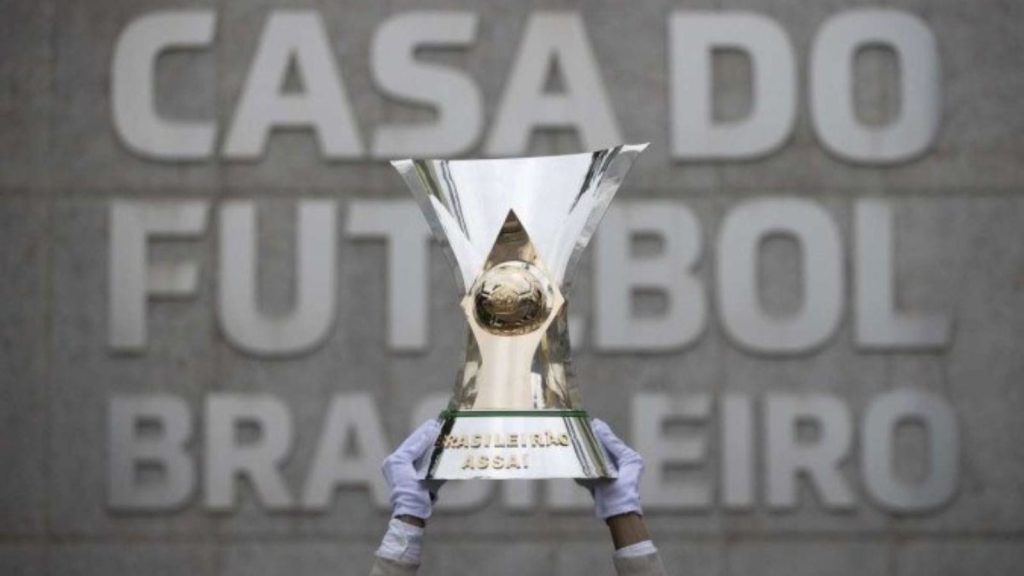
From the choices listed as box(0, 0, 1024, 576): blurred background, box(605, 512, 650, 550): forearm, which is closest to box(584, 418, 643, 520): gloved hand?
box(605, 512, 650, 550): forearm

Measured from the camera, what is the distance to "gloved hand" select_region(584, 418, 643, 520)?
5148 millimetres

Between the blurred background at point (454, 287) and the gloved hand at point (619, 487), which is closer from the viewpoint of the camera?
the gloved hand at point (619, 487)

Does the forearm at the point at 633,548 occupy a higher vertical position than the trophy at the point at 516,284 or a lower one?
lower

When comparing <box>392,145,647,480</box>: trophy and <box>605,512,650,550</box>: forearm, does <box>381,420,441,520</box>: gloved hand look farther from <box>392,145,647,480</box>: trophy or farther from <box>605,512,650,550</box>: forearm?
<box>605,512,650,550</box>: forearm

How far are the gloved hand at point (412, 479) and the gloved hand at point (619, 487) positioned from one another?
1.21ft

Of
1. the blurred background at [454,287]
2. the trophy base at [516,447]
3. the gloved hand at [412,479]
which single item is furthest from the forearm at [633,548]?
the blurred background at [454,287]

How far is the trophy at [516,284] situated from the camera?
516cm

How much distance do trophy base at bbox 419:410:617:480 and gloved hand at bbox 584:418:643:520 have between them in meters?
0.03

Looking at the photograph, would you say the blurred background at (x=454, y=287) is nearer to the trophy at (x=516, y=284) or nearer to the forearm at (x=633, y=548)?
the trophy at (x=516, y=284)

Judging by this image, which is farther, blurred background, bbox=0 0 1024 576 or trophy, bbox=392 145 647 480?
blurred background, bbox=0 0 1024 576

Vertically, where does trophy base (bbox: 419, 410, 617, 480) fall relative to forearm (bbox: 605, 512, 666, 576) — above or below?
above

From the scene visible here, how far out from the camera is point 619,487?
5.15 m

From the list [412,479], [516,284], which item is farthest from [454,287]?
[412,479]

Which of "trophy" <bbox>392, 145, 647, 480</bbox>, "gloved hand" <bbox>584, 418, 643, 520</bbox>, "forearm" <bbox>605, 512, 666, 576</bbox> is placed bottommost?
"forearm" <bbox>605, 512, 666, 576</bbox>
